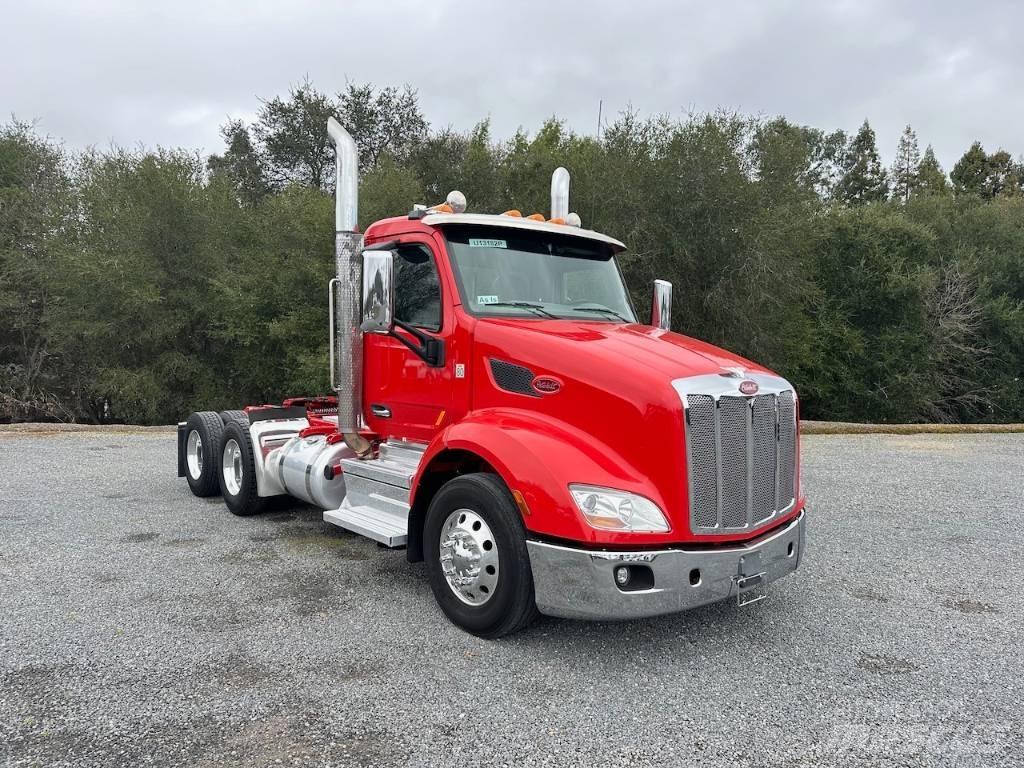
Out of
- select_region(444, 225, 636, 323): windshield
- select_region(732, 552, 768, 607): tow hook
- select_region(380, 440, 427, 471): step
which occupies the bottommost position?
select_region(732, 552, 768, 607): tow hook

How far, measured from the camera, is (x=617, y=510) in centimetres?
359

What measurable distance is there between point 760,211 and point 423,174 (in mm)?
10419

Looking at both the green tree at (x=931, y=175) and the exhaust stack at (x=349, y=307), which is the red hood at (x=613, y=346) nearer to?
the exhaust stack at (x=349, y=307)

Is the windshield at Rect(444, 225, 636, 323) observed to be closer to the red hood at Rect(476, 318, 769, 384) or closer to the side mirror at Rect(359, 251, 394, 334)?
the red hood at Rect(476, 318, 769, 384)

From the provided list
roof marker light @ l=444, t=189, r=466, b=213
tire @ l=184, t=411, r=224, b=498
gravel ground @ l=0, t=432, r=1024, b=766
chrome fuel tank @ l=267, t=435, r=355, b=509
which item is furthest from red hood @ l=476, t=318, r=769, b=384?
tire @ l=184, t=411, r=224, b=498

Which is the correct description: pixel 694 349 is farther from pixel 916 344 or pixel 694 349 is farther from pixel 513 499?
pixel 916 344

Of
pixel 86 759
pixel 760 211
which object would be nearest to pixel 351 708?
pixel 86 759

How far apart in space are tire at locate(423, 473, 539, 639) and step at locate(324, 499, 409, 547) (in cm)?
32

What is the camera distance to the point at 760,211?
1900cm

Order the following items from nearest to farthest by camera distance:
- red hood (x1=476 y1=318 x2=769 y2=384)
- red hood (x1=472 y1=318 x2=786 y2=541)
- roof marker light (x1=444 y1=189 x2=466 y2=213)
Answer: red hood (x1=472 y1=318 x2=786 y2=541), red hood (x1=476 y1=318 x2=769 y2=384), roof marker light (x1=444 y1=189 x2=466 y2=213)

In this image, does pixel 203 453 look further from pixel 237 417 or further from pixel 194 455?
pixel 237 417

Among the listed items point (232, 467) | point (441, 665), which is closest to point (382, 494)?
point (441, 665)

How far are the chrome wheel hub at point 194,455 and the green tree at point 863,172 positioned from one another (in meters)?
50.4

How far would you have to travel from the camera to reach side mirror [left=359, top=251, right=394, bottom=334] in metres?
4.50
